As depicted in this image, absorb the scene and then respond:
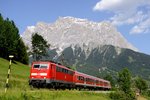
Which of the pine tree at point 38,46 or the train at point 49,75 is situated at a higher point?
the pine tree at point 38,46

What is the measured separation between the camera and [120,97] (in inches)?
2452

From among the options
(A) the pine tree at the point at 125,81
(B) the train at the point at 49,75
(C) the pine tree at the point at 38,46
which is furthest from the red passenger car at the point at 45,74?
(C) the pine tree at the point at 38,46

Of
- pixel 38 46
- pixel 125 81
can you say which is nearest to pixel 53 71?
pixel 125 81

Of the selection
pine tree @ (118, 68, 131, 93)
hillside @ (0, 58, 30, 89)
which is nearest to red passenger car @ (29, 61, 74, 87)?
hillside @ (0, 58, 30, 89)

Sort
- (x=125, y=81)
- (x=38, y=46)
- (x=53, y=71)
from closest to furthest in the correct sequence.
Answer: (x=53, y=71), (x=125, y=81), (x=38, y=46)

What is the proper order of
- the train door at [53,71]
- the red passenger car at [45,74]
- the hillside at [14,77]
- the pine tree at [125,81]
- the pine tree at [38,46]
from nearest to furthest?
the red passenger car at [45,74], the train door at [53,71], the hillside at [14,77], the pine tree at [125,81], the pine tree at [38,46]

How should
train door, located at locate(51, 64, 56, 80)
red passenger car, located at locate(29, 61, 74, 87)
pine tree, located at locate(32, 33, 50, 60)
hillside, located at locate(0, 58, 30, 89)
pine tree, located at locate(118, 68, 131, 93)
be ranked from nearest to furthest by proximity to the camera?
red passenger car, located at locate(29, 61, 74, 87), train door, located at locate(51, 64, 56, 80), hillside, located at locate(0, 58, 30, 89), pine tree, located at locate(118, 68, 131, 93), pine tree, located at locate(32, 33, 50, 60)

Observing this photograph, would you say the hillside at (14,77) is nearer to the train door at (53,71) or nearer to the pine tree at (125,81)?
the train door at (53,71)

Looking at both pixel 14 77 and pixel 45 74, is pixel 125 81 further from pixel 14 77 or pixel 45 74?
pixel 45 74

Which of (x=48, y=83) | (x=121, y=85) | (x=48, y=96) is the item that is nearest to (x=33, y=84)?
(x=48, y=83)

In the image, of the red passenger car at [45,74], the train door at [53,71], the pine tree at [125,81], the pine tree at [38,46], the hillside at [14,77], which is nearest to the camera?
the red passenger car at [45,74]

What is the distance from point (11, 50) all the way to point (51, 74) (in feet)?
229

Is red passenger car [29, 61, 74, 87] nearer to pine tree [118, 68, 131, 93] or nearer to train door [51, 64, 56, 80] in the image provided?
train door [51, 64, 56, 80]

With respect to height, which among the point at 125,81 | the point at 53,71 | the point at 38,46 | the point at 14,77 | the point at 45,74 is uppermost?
the point at 38,46
